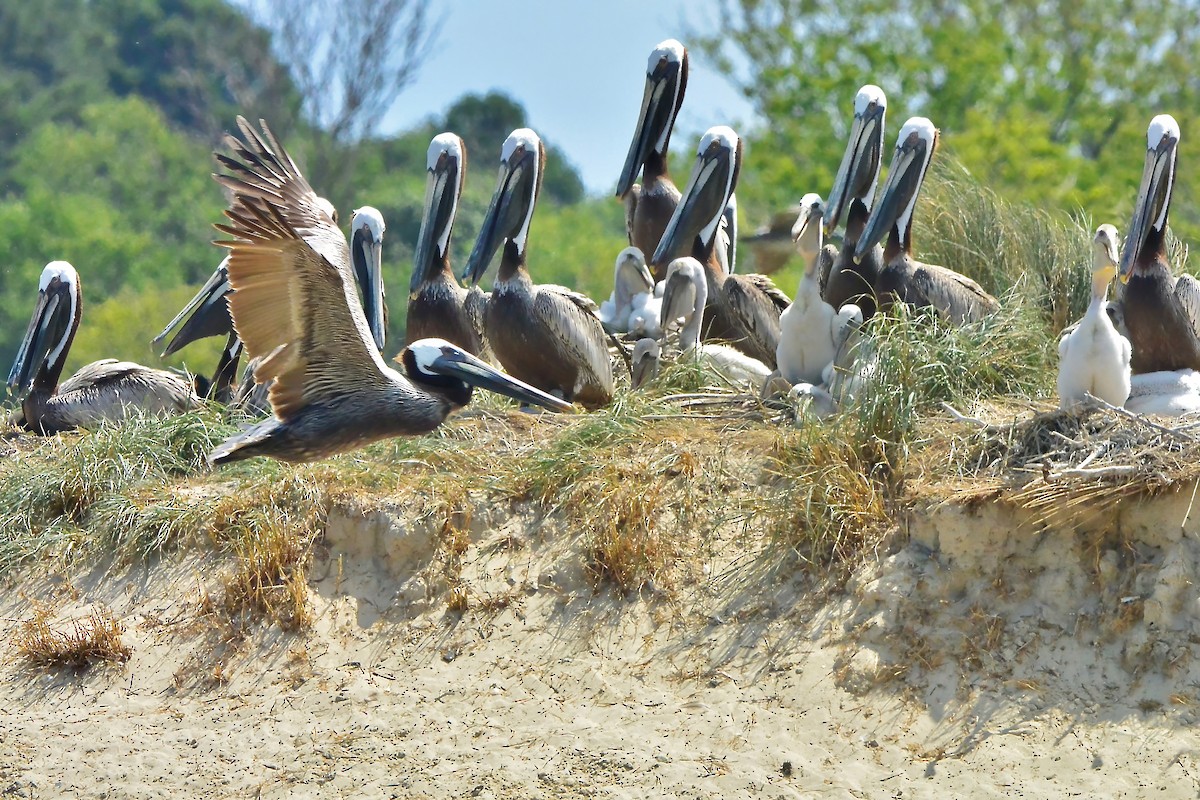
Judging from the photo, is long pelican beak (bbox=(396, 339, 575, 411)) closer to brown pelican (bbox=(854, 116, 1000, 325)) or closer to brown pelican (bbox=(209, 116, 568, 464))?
brown pelican (bbox=(209, 116, 568, 464))

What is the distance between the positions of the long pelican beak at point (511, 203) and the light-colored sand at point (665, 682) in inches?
89.8

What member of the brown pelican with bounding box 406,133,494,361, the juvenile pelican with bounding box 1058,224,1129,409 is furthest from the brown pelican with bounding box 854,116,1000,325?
the brown pelican with bounding box 406,133,494,361

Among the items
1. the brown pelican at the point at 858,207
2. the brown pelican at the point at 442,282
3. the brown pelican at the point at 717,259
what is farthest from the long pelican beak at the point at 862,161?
the brown pelican at the point at 442,282

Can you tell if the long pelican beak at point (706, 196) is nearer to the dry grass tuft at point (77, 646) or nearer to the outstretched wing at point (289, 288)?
the outstretched wing at point (289, 288)

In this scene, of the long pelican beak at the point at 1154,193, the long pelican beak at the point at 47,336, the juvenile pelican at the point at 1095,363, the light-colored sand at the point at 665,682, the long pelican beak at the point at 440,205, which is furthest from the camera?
the long pelican beak at the point at 47,336

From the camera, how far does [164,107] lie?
42906 mm

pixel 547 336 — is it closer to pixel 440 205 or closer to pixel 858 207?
pixel 440 205

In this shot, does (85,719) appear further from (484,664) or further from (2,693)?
(484,664)

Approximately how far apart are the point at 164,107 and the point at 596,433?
125 feet

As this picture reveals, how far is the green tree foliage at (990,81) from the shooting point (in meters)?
21.3

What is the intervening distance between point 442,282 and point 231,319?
50.9 inches

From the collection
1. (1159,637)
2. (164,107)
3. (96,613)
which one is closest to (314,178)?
Answer: (164,107)

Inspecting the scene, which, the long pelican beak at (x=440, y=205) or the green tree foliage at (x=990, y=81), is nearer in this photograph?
the long pelican beak at (x=440, y=205)

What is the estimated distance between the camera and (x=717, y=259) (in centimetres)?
1048
